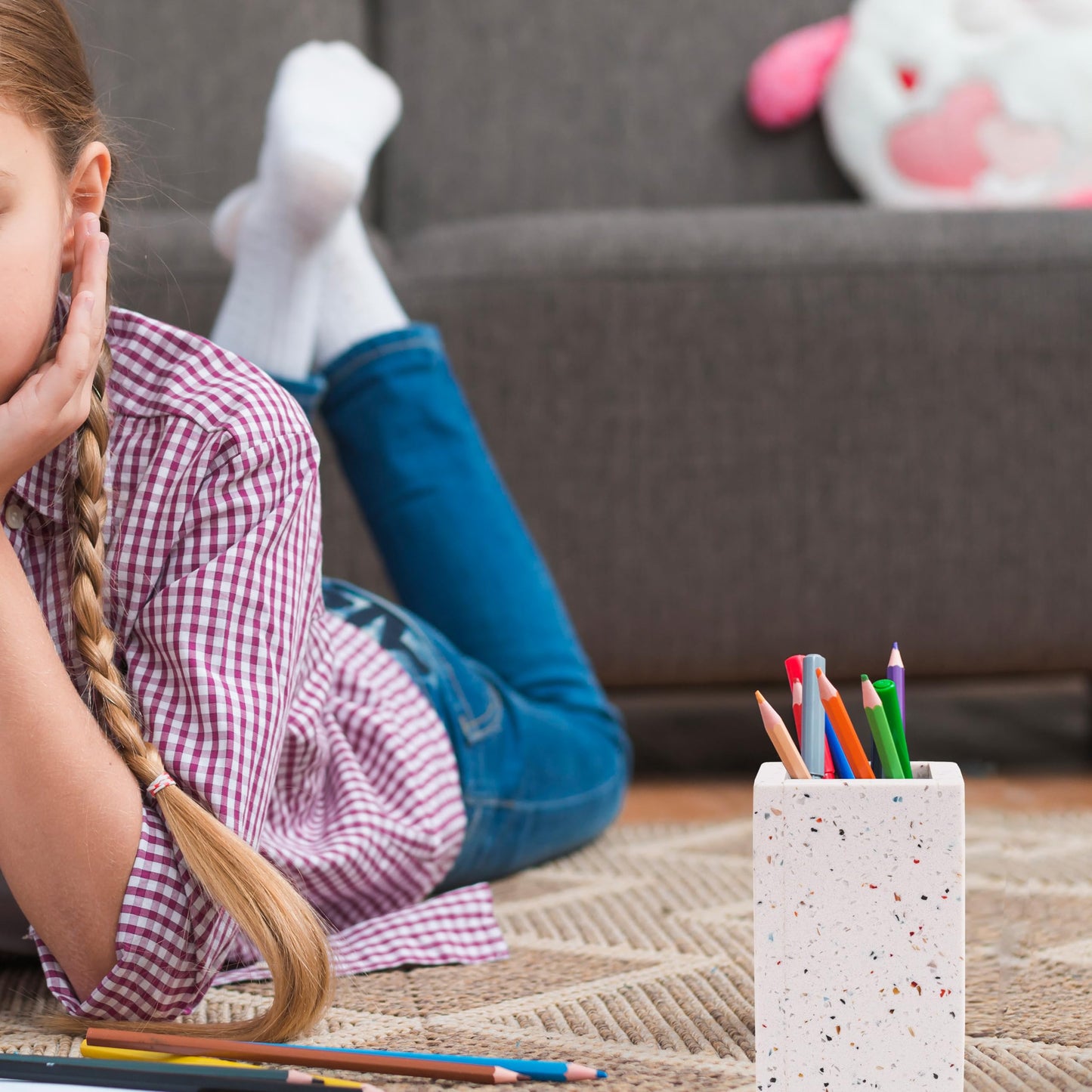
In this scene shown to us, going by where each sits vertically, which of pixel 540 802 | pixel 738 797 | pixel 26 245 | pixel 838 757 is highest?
pixel 26 245

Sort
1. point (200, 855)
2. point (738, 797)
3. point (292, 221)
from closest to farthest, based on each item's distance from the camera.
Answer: point (200, 855)
point (292, 221)
point (738, 797)

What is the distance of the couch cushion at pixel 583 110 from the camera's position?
1.48m

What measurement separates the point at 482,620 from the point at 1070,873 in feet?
1.33

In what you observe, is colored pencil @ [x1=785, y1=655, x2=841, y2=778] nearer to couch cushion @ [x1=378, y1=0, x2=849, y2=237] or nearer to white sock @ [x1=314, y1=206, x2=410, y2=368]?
white sock @ [x1=314, y1=206, x2=410, y2=368]

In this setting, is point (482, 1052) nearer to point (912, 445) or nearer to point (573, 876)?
point (573, 876)

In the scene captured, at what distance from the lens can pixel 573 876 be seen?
Answer: 34.4 inches

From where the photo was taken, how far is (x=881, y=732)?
16.7 inches

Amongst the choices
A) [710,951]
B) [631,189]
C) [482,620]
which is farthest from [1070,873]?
[631,189]

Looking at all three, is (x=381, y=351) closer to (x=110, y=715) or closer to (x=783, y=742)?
(x=110, y=715)

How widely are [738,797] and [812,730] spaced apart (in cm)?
72

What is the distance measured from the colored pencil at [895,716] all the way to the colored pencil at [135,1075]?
21 cm

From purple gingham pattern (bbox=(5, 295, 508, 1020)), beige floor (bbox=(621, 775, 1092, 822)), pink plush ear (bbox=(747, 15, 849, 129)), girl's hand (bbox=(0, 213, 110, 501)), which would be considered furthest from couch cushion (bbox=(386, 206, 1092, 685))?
girl's hand (bbox=(0, 213, 110, 501))

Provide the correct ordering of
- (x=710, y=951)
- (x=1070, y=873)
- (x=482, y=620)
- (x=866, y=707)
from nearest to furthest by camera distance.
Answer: (x=866, y=707) < (x=710, y=951) < (x=1070, y=873) < (x=482, y=620)

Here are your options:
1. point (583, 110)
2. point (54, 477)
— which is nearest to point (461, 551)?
point (54, 477)
